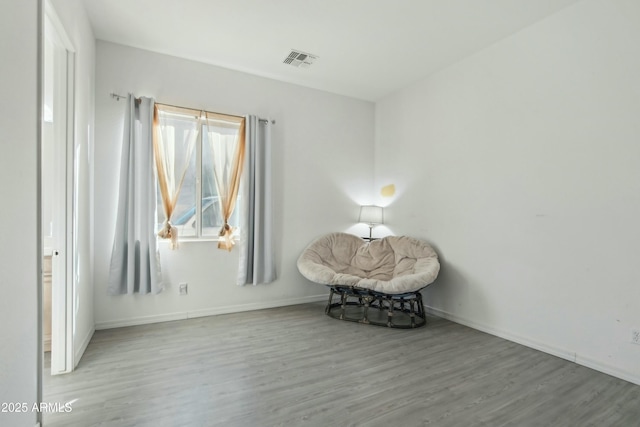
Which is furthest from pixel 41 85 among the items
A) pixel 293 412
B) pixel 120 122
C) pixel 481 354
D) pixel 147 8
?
pixel 481 354

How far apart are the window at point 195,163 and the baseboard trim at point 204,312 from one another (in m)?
0.86

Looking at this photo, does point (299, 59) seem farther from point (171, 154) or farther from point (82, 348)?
point (82, 348)

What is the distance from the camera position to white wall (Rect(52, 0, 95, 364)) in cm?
233

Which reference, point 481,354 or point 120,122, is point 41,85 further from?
point 481,354

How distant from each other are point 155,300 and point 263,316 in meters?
1.16

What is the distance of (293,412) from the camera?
6.07 ft

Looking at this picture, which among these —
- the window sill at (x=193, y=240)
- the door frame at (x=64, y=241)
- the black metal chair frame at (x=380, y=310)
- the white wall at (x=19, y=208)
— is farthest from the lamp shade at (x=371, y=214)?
the white wall at (x=19, y=208)

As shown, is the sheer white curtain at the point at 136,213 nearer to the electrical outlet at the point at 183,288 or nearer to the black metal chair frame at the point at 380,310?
the electrical outlet at the point at 183,288

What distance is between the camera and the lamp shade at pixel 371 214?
447cm

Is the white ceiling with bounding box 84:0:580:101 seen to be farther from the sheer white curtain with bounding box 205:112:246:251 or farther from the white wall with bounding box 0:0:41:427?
the white wall with bounding box 0:0:41:427

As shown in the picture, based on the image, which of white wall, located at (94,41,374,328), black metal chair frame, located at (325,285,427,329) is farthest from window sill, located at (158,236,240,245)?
black metal chair frame, located at (325,285,427,329)

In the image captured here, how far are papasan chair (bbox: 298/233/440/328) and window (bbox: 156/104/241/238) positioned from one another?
3.92ft

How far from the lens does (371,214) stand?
4473 mm

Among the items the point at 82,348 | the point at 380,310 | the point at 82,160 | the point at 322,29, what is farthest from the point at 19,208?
the point at 380,310
